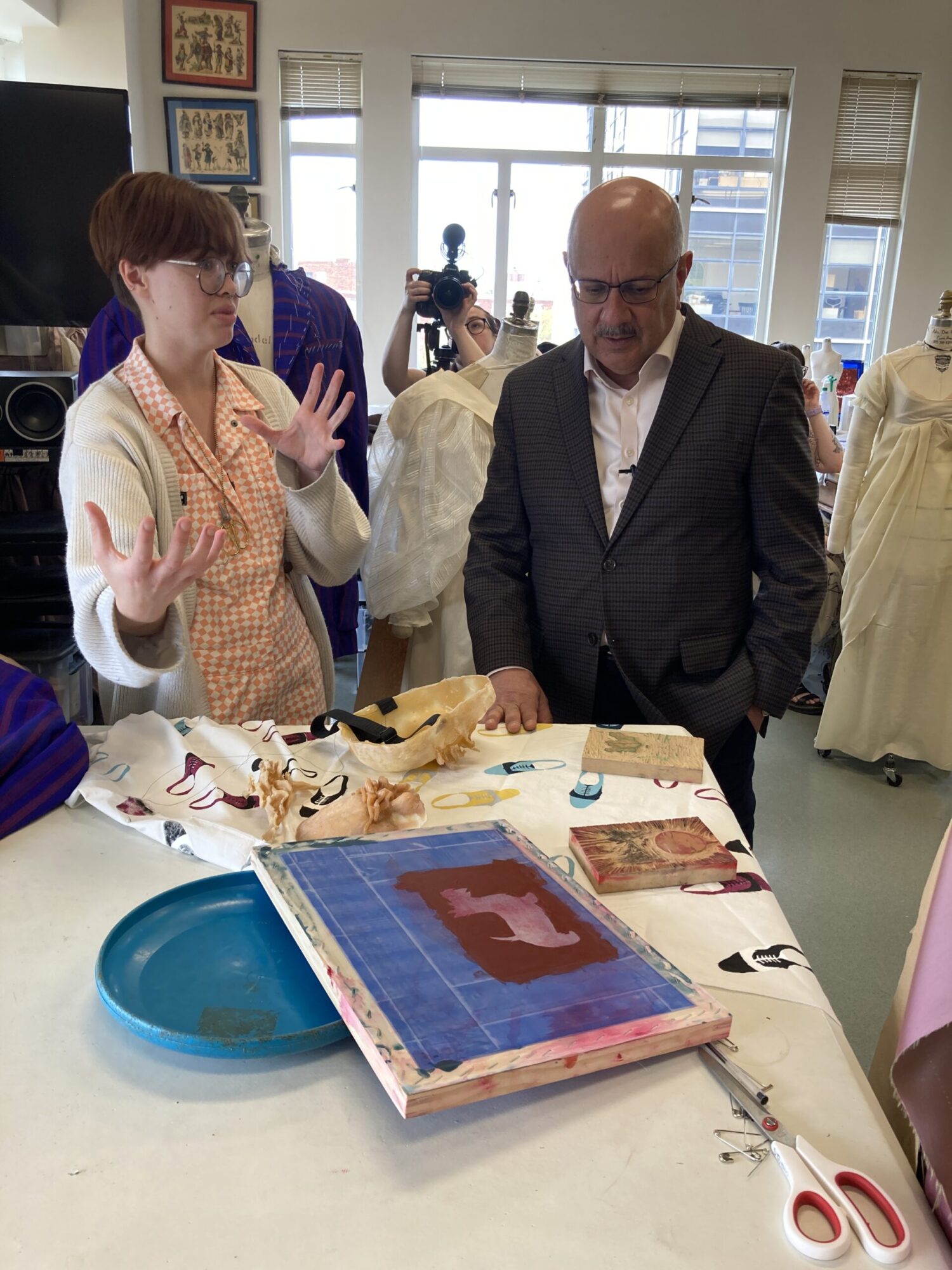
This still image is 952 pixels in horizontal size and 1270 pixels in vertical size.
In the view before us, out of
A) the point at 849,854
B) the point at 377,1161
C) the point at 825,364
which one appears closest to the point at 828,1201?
the point at 377,1161

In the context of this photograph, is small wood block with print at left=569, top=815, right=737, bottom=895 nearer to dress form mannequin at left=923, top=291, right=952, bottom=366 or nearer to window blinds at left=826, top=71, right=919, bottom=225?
dress form mannequin at left=923, top=291, right=952, bottom=366

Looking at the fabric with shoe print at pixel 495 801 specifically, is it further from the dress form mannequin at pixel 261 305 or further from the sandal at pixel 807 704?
the sandal at pixel 807 704

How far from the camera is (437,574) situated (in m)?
2.12

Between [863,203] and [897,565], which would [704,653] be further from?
[863,203]

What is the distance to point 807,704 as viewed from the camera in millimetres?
3781

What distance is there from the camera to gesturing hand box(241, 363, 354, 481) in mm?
1409

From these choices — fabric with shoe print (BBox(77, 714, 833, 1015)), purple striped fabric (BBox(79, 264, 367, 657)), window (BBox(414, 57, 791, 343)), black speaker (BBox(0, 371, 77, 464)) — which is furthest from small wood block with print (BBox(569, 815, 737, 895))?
window (BBox(414, 57, 791, 343))

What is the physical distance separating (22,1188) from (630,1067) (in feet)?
1.27

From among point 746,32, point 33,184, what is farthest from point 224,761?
point 746,32

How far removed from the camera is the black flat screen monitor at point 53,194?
103 inches

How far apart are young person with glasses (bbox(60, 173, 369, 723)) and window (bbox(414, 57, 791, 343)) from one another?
5.30 m

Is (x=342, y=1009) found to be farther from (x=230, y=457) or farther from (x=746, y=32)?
(x=746, y=32)

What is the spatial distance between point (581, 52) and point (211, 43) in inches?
93.2

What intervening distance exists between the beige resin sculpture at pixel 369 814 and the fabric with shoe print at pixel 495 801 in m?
0.04
